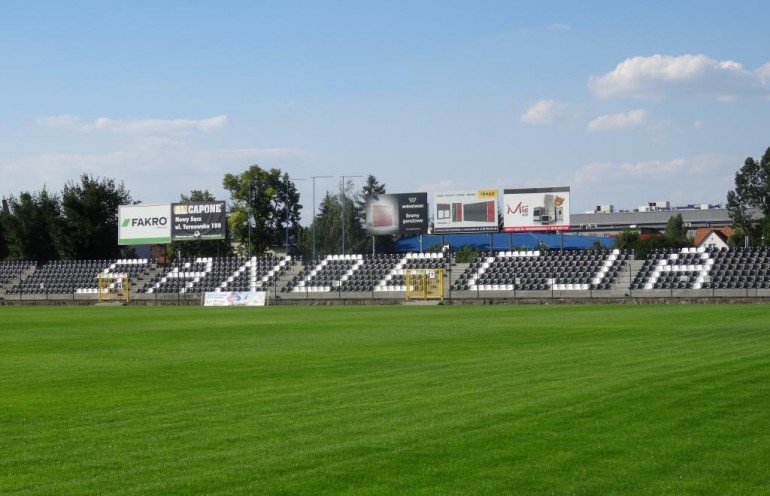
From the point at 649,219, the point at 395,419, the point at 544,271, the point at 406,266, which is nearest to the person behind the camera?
the point at 395,419

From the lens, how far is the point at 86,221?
97.0m

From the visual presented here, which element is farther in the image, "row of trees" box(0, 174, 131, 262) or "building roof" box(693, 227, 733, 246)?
"building roof" box(693, 227, 733, 246)

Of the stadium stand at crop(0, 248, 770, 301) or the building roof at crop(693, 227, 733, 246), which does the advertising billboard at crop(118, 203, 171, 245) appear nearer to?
the stadium stand at crop(0, 248, 770, 301)

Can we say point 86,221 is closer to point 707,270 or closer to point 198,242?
point 198,242

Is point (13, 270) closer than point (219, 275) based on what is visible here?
No

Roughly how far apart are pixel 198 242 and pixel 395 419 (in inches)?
3785

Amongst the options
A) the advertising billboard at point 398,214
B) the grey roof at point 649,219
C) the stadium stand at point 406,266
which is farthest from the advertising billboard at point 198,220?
the grey roof at point 649,219

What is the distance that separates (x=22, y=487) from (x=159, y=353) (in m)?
16.5

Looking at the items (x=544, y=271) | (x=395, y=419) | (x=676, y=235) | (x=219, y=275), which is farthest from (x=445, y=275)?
(x=395, y=419)

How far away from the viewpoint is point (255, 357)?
24.2m

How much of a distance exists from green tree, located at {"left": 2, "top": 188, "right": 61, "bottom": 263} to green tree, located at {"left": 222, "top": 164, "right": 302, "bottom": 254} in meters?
18.9

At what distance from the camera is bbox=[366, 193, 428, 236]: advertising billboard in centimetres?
7900

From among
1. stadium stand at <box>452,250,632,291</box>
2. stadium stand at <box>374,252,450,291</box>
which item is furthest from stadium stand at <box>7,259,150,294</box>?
stadium stand at <box>452,250,632,291</box>

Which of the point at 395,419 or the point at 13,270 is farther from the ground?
the point at 13,270
